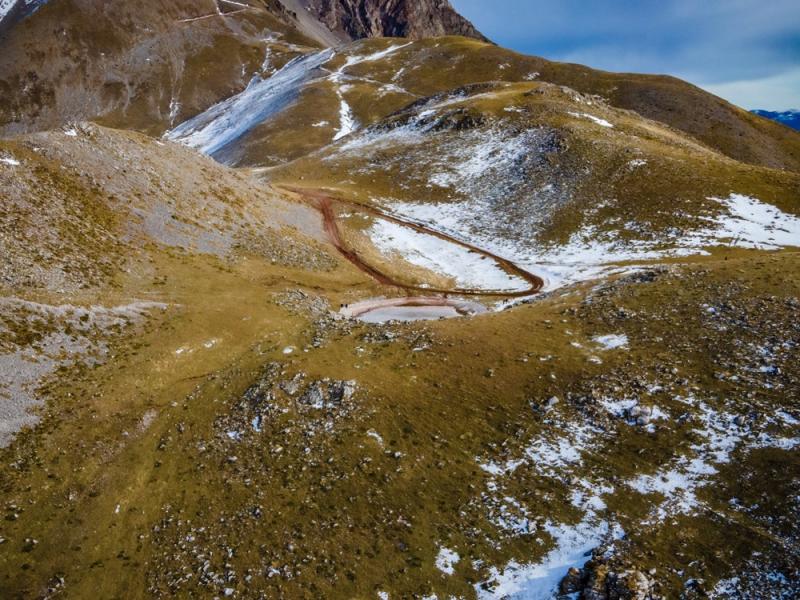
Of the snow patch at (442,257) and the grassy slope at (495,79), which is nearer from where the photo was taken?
the snow patch at (442,257)

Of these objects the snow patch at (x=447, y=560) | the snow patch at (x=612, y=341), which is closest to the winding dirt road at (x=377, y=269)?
the snow patch at (x=612, y=341)

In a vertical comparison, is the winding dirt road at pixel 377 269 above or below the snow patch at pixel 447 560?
above

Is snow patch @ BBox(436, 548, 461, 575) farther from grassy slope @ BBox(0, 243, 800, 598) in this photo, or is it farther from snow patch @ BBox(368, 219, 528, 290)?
snow patch @ BBox(368, 219, 528, 290)

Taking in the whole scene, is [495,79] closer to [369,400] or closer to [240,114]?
[240,114]

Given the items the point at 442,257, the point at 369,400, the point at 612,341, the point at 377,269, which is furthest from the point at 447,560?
the point at 442,257

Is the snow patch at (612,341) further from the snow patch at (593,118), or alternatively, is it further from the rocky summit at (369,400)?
the snow patch at (593,118)

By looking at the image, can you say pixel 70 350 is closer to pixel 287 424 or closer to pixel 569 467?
pixel 287 424

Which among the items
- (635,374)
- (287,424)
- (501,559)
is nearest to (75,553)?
(287,424)

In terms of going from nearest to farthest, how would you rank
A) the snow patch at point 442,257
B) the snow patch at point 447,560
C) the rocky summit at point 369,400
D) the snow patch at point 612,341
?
the snow patch at point 447,560, the rocky summit at point 369,400, the snow patch at point 612,341, the snow patch at point 442,257
